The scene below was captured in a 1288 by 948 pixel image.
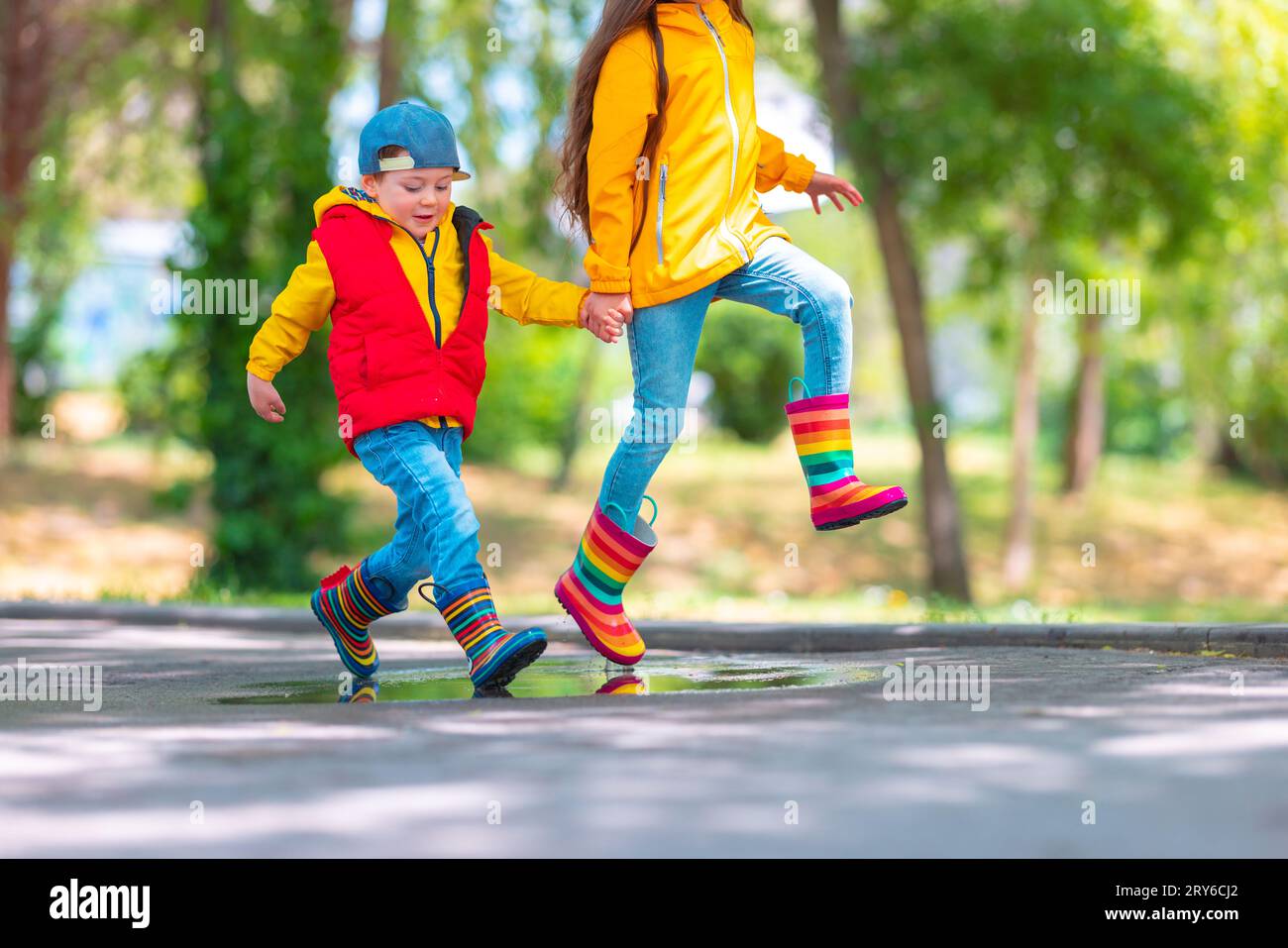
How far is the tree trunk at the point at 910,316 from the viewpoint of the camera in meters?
15.8

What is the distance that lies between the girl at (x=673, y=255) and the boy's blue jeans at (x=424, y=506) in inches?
22.3

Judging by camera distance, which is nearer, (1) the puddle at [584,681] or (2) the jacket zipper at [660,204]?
(1) the puddle at [584,681]

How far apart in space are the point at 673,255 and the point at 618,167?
1.08ft

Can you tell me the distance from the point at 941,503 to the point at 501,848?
14.7 metres

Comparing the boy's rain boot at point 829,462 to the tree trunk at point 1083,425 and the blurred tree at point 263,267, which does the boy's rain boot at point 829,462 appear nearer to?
the blurred tree at point 263,267

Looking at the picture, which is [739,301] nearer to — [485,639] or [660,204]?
[660,204]

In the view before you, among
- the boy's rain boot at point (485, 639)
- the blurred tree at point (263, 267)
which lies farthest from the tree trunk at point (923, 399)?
the boy's rain boot at point (485, 639)

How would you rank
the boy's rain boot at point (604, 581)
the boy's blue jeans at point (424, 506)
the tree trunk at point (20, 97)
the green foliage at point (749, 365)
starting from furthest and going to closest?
1. the green foliage at point (749, 365)
2. the tree trunk at point (20, 97)
3. the boy's rain boot at point (604, 581)
4. the boy's blue jeans at point (424, 506)

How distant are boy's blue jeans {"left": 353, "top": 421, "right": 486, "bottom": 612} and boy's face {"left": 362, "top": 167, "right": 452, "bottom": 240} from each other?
64 cm

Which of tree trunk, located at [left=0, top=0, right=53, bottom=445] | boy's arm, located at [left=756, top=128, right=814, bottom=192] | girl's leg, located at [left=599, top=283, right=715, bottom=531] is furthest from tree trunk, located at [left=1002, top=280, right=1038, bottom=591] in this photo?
girl's leg, located at [left=599, top=283, right=715, bottom=531]

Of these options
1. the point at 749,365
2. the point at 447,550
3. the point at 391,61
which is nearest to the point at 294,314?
the point at 447,550

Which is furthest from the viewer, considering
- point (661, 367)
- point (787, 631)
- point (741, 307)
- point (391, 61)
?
point (741, 307)

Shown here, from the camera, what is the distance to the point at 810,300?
524 centimetres

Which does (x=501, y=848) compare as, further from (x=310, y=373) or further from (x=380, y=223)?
(x=310, y=373)
